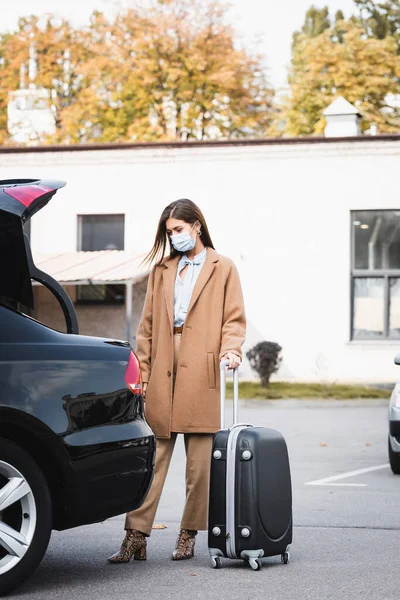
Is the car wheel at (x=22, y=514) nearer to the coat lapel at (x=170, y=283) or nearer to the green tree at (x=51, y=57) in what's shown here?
the coat lapel at (x=170, y=283)

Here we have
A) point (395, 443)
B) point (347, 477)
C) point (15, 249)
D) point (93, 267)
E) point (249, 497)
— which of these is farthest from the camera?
point (93, 267)

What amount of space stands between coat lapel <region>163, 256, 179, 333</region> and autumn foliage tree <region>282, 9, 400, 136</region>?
→ 1378 inches

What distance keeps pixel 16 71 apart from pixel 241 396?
23.4 metres

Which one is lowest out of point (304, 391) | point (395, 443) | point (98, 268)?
A: point (304, 391)

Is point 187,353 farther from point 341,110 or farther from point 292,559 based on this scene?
point 341,110

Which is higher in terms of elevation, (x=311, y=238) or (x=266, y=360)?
(x=311, y=238)

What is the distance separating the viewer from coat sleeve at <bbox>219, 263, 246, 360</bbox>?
647 centimetres

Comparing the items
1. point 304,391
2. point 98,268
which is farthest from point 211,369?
point 98,268

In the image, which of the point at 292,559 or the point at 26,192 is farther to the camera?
the point at 292,559

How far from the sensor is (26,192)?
5875 millimetres

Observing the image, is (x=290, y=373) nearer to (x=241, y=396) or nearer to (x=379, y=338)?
(x=379, y=338)

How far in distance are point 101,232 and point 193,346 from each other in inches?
864

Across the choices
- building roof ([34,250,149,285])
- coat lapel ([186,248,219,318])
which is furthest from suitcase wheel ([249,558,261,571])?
building roof ([34,250,149,285])

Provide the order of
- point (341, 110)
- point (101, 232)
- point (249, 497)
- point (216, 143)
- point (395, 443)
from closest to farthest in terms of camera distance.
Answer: point (249, 497) → point (395, 443) → point (216, 143) → point (101, 232) → point (341, 110)
